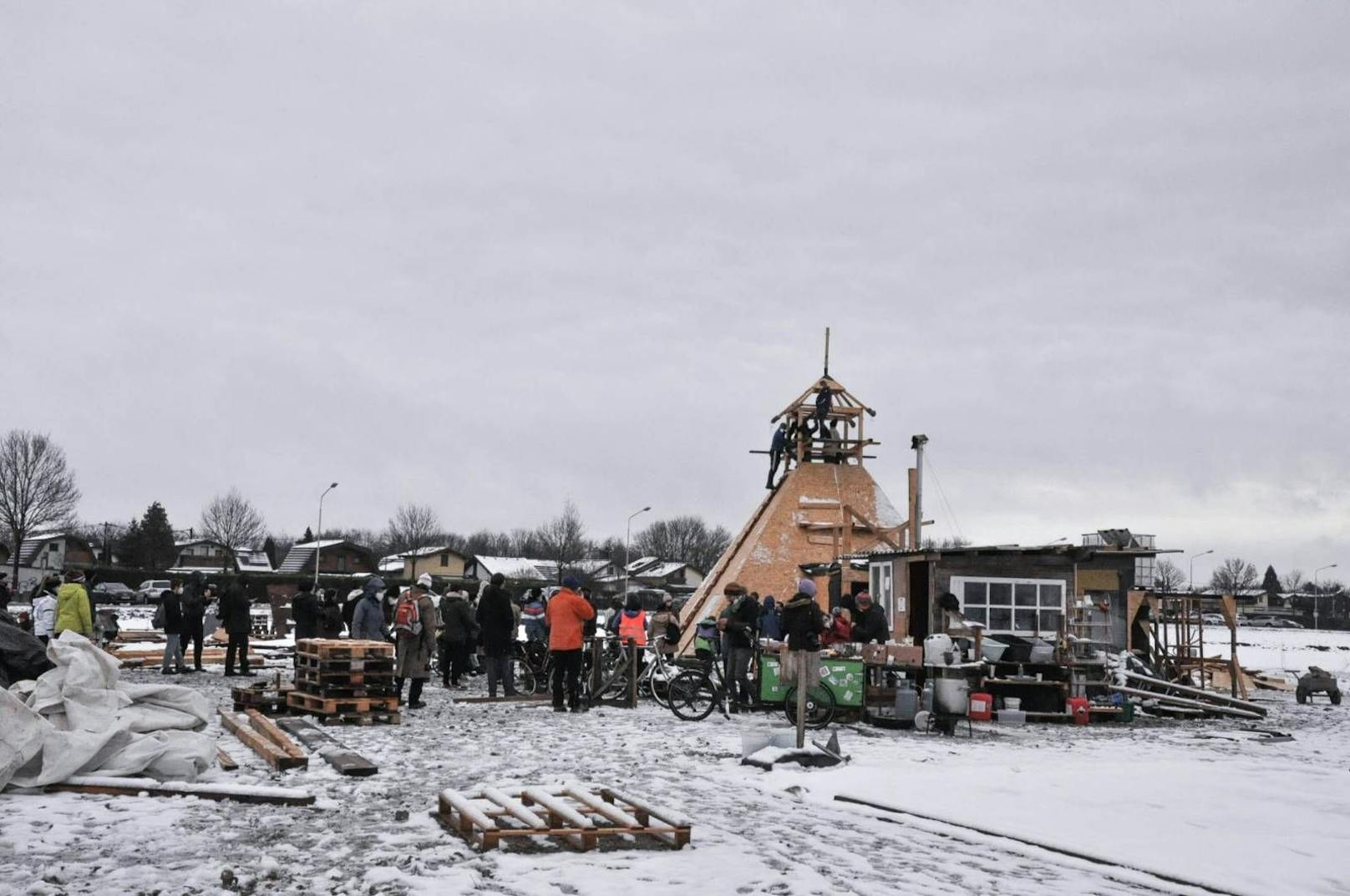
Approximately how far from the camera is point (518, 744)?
12531 mm

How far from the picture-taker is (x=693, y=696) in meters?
15.9

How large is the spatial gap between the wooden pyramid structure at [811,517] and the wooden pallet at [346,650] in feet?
52.9

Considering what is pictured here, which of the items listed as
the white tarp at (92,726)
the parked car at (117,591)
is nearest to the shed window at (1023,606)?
the white tarp at (92,726)

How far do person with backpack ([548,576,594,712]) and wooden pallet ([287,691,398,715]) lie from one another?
2391 millimetres

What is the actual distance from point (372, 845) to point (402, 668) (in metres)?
9.02

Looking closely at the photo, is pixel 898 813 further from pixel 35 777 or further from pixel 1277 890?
pixel 35 777

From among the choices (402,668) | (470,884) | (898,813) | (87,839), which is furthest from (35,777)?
(402,668)

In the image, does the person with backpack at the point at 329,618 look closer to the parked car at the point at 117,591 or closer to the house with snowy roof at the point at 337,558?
the parked car at the point at 117,591

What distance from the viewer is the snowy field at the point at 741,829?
22.0ft

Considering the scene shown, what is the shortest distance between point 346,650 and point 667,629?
6.28 metres

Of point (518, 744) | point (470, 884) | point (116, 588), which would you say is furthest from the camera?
point (116, 588)

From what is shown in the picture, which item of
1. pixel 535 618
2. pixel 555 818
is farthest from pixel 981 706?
pixel 555 818

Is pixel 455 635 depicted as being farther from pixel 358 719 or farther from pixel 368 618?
pixel 358 719

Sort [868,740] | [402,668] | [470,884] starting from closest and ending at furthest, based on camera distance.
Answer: [470,884]
[868,740]
[402,668]
